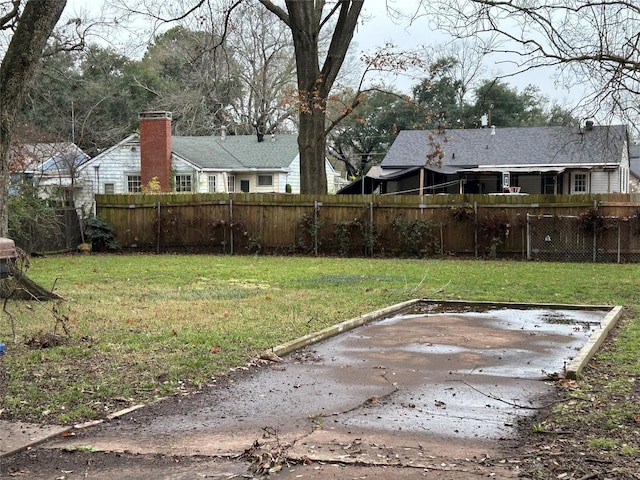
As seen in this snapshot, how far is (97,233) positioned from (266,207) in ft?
18.7

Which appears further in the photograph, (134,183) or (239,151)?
(239,151)

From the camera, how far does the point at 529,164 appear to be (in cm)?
3347

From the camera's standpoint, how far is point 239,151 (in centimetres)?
3744

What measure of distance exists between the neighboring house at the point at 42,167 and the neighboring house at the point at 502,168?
532 inches

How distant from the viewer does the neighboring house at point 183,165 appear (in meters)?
32.4

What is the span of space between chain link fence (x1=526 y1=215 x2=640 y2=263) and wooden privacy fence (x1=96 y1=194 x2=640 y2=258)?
0.12 m

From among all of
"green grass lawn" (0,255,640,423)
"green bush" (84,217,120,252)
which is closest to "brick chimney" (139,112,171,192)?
"green bush" (84,217,120,252)

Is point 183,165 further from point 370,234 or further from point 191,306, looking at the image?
point 191,306

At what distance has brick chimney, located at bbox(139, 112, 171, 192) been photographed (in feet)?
105

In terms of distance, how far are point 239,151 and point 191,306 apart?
27.7m

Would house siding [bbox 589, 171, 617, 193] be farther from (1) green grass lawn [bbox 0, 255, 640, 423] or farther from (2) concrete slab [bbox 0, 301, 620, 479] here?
(2) concrete slab [bbox 0, 301, 620, 479]

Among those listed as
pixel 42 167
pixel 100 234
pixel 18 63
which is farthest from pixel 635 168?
pixel 18 63

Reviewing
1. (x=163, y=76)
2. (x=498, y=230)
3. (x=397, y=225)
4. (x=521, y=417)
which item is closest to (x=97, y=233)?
(x=397, y=225)

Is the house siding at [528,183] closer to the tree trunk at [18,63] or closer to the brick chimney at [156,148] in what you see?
the brick chimney at [156,148]
